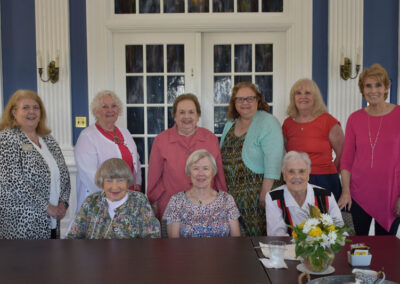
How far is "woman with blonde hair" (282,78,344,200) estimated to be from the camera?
9.89 feet

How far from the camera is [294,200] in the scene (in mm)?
2574

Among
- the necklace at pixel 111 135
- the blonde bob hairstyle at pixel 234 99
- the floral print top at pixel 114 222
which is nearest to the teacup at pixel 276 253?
the floral print top at pixel 114 222

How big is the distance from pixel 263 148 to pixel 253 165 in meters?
0.14

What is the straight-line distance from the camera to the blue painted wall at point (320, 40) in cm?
470

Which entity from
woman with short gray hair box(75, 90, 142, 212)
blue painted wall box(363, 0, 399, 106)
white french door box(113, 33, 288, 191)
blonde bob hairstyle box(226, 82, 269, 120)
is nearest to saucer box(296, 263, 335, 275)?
blonde bob hairstyle box(226, 82, 269, 120)

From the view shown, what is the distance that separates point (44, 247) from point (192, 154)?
103 centimetres

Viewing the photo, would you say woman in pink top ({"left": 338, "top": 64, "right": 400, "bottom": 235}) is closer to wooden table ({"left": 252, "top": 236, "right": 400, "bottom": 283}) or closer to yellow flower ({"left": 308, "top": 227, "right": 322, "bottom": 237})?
wooden table ({"left": 252, "top": 236, "right": 400, "bottom": 283})

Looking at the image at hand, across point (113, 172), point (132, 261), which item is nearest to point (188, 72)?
point (113, 172)

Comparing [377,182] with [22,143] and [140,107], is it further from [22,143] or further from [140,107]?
[140,107]

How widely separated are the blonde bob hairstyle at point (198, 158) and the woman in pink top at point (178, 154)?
19 centimetres

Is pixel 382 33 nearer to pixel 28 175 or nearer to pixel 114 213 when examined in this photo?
pixel 114 213

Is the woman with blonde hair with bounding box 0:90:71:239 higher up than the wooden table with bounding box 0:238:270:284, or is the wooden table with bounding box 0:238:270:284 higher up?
the woman with blonde hair with bounding box 0:90:71:239

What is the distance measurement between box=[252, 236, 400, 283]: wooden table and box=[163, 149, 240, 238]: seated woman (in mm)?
361

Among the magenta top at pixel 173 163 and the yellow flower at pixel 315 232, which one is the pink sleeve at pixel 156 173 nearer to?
the magenta top at pixel 173 163
